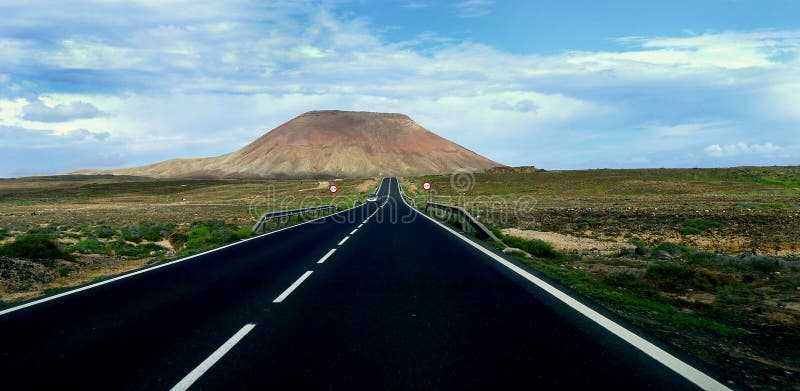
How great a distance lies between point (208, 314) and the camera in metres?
7.46

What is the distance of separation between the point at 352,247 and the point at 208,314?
910 cm

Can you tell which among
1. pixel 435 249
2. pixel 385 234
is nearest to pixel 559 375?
pixel 435 249

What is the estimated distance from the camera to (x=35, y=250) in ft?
51.4

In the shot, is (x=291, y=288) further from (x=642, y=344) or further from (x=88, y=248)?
(x=88, y=248)

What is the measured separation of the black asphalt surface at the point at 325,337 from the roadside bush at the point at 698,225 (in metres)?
15.7

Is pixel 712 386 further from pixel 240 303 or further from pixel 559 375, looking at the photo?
pixel 240 303

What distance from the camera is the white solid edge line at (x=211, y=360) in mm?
4629

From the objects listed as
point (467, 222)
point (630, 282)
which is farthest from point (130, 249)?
point (630, 282)

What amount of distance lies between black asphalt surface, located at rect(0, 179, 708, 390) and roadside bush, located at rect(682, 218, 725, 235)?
1571 centimetres

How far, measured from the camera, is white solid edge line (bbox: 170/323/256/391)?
463cm

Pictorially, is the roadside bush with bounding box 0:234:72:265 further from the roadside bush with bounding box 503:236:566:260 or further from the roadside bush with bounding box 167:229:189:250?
the roadside bush with bounding box 503:236:566:260

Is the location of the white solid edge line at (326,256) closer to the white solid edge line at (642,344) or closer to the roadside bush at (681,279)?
the white solid edge line at (642,344)

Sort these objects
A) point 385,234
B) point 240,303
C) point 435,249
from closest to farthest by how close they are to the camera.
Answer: point 240,303, point 435,249, point 385,234

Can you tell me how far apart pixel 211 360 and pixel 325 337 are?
1.27 metres
